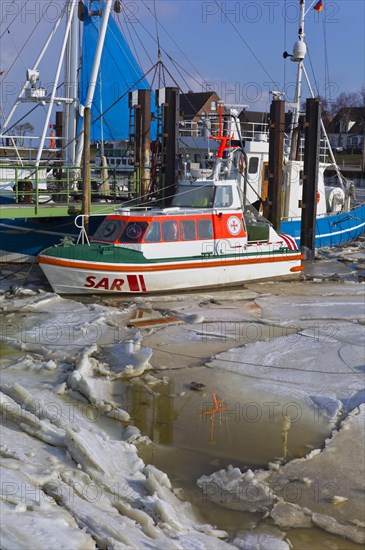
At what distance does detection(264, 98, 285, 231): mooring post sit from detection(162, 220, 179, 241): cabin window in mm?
5788

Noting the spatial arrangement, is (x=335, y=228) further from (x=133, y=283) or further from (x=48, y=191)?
(x=133, y=283)

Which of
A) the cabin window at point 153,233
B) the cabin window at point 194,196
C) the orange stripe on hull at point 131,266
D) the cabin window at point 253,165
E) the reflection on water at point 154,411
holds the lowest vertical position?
the reflection on water at point 154,411

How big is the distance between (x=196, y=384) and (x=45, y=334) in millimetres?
3562

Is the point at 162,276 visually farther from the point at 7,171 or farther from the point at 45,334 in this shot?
the point at 7,171

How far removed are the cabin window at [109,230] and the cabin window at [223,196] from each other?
247cm

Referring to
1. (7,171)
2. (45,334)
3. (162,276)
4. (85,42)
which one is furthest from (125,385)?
(85,42)

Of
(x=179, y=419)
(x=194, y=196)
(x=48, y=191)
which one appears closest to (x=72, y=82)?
(x=48, y=191)

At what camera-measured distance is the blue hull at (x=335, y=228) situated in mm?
22516

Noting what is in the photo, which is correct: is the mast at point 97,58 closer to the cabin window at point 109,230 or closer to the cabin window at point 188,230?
the cabin window at point 109,230

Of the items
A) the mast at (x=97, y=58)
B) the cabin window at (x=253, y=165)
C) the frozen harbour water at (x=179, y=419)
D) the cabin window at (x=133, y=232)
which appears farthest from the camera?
the cabin window at (x=253, y=165)

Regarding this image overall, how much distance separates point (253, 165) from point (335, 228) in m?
4.16

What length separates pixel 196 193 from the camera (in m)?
16.8

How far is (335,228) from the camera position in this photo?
81.5 feet

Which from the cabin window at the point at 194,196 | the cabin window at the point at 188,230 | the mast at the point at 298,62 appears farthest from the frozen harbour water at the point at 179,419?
the mast at the point at 298,62
